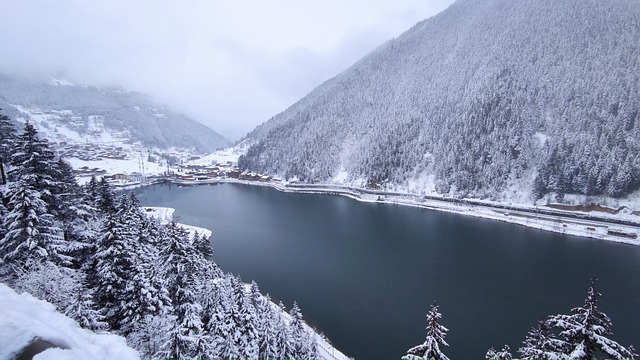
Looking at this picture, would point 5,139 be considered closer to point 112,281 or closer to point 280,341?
point 112,281

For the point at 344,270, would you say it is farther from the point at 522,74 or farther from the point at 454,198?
the point at 522,74

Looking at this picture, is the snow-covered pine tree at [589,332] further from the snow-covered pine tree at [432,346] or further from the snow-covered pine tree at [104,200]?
the snow-covered pine tree at [104,200]

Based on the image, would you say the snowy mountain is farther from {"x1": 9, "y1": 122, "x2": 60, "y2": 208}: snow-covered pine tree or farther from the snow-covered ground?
the snow-covered ground

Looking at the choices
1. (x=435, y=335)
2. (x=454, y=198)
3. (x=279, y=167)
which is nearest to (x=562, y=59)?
(x=454, y=198)

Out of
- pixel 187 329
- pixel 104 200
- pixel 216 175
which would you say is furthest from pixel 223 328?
pixel 216 175

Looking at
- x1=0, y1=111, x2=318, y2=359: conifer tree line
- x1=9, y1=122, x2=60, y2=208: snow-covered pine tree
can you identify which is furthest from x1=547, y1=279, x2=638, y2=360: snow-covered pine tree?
x1=9, y1=122, x2=60, y2=208: snow-covered pine tree

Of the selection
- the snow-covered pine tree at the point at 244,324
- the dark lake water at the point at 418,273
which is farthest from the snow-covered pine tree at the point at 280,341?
the dark lake water at the point at 418,273
